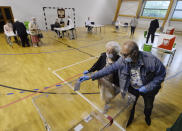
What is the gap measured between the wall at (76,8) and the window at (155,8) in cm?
384

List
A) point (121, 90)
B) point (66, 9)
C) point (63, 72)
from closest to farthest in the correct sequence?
1. point (121, 90)
2. point (63, 72)
3. point (66, 9)

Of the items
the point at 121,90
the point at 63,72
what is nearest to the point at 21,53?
the point at 63,72

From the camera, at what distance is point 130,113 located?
186 centimetres

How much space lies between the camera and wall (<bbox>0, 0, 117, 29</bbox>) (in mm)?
8211

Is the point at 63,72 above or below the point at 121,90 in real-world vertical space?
below

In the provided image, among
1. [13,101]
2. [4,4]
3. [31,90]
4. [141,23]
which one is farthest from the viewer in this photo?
[141,23]

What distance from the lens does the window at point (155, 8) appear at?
11.5m

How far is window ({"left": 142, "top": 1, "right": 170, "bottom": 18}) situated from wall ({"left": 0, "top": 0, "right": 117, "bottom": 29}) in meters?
3.84

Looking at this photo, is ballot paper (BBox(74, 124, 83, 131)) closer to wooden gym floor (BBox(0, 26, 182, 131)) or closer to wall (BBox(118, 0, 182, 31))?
wooden gym floor (BBox(0, 26, 182, 131))

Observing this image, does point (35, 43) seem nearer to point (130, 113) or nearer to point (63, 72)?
point (63, 72)

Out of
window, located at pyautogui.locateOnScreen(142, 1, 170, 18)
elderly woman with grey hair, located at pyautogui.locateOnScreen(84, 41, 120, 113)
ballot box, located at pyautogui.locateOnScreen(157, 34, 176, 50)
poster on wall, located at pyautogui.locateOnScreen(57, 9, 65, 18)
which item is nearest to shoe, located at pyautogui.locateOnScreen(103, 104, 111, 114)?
elderly woman with grey hair, located at pyautogui.locateOnScreen(84, 41, 120, 113)

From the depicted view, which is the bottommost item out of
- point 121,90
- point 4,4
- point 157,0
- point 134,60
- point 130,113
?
point 130,113

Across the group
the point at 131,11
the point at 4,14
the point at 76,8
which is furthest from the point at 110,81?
the point at 131,11

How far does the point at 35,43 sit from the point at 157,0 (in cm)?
1254
